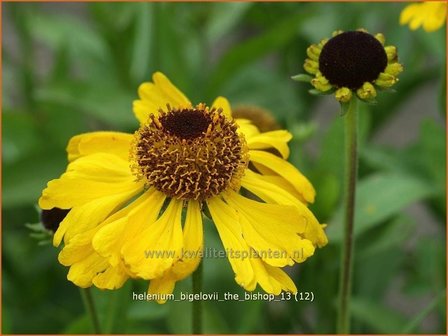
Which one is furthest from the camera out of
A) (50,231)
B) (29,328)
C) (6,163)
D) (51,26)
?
(51,26)

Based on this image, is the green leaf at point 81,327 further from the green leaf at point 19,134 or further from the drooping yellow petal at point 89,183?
the green leaf at point 19,134

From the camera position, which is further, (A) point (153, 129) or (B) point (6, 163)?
(B) point (6, 163)

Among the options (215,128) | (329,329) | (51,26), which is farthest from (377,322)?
(51,26)

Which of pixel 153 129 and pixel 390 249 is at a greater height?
pixel 390 249

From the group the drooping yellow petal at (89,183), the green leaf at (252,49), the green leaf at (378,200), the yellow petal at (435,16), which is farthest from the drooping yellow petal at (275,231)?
the green leaf at (252,49)

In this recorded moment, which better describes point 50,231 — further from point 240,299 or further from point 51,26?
point 51,26

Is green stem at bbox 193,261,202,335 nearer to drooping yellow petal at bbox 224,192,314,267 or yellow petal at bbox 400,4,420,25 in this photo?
drooping yellow petal at bbox 224,192,314,267
